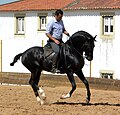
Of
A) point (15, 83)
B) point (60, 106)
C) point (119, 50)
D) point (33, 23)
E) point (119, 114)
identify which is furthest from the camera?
point (33, 23)

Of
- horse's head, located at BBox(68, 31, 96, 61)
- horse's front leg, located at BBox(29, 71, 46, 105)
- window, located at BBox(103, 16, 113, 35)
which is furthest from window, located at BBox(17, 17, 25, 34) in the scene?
horse's head, located at BBox(68, 31, 96, 61)

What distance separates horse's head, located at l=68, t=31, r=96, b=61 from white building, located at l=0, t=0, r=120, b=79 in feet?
69.5

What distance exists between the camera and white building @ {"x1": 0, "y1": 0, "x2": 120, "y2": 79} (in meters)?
36.7

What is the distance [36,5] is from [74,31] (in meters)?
6.23


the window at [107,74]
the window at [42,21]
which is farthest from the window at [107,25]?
the window at [42,21]

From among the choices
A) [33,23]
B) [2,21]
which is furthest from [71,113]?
[2,21]

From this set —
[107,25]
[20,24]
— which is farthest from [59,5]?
[107,25]

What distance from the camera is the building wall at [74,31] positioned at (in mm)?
36656

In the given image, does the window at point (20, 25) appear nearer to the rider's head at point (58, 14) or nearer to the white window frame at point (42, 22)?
the white window frame at point (42, 22)

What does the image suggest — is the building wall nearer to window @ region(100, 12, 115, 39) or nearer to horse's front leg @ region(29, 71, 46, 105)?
window @ region(100, 12, 115, 39)

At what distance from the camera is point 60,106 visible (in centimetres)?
1396

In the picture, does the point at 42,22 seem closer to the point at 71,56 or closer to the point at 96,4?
the point at 96,4

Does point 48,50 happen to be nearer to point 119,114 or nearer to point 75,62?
point 75,62

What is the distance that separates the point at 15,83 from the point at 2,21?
20430 mm
